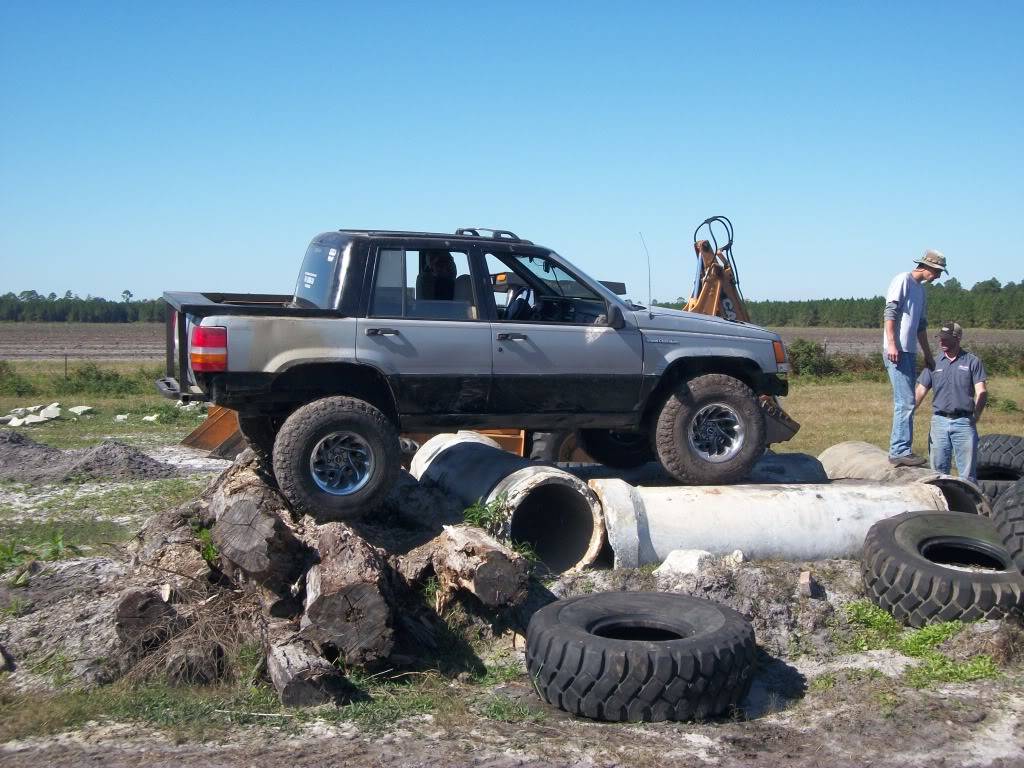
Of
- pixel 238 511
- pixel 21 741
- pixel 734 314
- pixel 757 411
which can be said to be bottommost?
pixel 21 741

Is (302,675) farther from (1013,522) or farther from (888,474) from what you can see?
(888,474)

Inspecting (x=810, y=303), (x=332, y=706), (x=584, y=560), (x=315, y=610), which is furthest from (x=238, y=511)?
(x=810, y=303)

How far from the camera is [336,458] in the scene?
7.48 metres

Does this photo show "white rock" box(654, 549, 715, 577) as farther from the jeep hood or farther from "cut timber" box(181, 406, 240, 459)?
"cut timber" box(181, 406, 240, 459)

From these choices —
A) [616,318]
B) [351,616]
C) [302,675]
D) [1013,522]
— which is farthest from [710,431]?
[302,675]

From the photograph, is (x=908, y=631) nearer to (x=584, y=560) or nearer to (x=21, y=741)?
(x=584, y=560)

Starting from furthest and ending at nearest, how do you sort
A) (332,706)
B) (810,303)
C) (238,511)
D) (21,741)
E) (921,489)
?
(810,303) < (921,489) < (238,511) < (332,706) < (21,741)

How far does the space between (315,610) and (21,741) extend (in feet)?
5.23

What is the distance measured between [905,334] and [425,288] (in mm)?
4591

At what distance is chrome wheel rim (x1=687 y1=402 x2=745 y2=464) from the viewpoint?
Result: 8.48m

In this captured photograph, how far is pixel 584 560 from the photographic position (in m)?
7.49

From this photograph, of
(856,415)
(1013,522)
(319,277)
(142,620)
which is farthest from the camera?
(856,415)

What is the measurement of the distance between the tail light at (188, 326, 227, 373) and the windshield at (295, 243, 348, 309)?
0.89m

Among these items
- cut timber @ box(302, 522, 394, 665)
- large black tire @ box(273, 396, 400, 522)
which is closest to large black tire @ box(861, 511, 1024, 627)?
cut timber @ box(302, 522, 394, 665)
